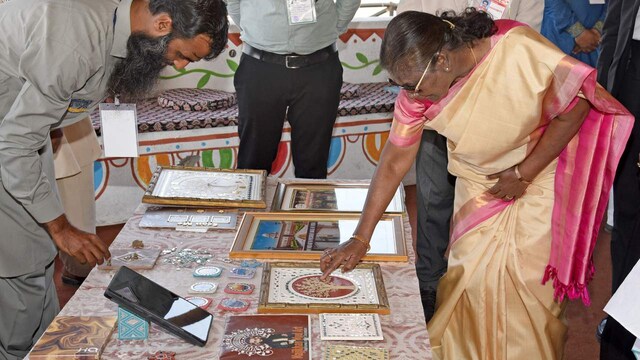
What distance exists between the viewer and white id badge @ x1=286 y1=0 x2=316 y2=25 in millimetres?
3195

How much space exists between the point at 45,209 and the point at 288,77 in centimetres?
150

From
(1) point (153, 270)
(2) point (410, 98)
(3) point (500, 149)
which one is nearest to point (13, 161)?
(1) point (153, 270)

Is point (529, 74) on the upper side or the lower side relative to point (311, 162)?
upper

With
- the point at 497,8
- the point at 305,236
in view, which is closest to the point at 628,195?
the point at 497,8

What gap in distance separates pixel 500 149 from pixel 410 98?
284mm

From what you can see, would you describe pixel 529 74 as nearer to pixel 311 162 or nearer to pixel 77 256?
pixel 77 256

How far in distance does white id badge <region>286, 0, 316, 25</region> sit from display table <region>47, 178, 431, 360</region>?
1232 mm

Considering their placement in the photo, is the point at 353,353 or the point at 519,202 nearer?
the point at 353,353

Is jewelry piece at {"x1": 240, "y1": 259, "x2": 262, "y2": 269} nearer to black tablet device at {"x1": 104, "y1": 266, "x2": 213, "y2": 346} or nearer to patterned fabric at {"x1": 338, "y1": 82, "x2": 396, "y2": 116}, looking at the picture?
black tablet device at {"x1": 104, "y1": 266, "x2": 213, "y2": 346}

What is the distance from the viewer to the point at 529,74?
1988mm

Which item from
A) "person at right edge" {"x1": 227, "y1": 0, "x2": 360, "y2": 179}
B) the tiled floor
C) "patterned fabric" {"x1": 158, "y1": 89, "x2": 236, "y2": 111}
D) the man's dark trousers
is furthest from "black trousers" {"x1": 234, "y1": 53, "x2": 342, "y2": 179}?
the tiled floor

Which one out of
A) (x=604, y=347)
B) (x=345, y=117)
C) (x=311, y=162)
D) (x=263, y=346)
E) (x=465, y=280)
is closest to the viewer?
(x=263, y=346)

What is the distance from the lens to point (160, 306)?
66.4 inches

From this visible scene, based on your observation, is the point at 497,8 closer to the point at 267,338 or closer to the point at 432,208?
the point at 432,208
